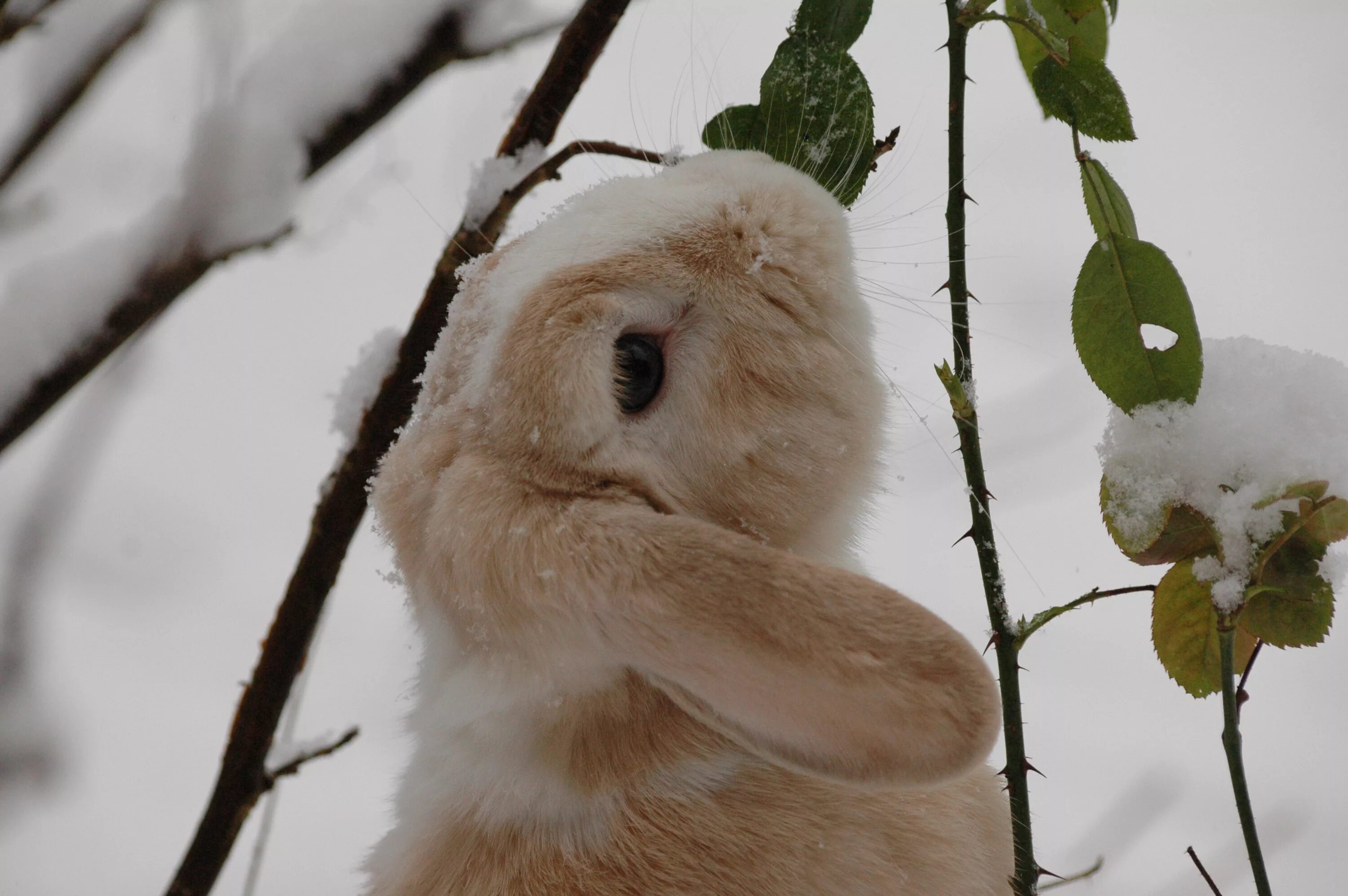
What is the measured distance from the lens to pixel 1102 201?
2.86ft

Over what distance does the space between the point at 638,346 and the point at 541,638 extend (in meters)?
0.29

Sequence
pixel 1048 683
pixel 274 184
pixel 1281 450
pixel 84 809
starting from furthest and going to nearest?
pixel 84 809, pixel 1048 683, pixel 274 184, pixel 1281 450

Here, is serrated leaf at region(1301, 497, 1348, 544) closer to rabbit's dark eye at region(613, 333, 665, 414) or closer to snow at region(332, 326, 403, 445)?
rabbit's dark eye at region(613, 333, 665, 414)

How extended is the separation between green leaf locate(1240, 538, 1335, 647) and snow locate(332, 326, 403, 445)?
3.59 feet

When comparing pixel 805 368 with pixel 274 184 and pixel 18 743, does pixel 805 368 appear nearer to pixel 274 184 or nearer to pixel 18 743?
pixel 274 184

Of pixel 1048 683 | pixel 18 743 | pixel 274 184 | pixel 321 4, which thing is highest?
pixel 321 4

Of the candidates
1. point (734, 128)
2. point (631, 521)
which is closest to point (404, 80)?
point (734, 128)

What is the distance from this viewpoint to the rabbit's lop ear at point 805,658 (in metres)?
0.78

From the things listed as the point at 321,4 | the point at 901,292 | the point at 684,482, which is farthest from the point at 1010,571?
the point at 321,4

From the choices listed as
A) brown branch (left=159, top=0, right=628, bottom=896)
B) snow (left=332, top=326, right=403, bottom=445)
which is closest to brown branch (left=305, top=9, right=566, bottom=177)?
brown branch (left=159, top=0, right=628, bottom=896)

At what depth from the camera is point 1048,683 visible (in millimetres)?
1848

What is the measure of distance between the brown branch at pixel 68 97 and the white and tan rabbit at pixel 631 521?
0.70 metres

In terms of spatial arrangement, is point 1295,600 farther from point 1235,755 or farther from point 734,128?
point 734,128

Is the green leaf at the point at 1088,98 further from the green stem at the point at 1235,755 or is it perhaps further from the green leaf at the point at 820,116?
the green stem at the point at 1235,755
